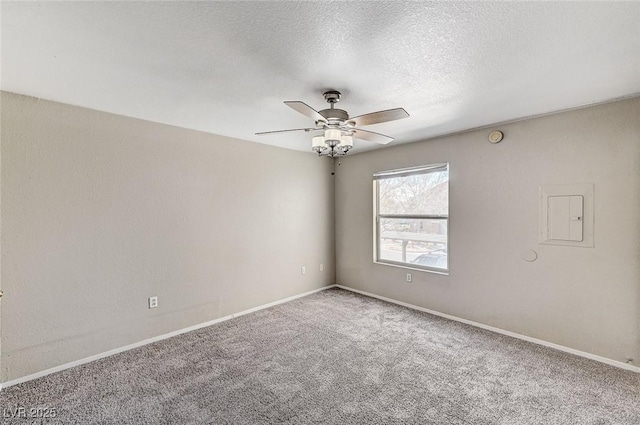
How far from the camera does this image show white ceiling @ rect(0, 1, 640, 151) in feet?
4.64

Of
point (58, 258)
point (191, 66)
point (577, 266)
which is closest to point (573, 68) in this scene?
point (577, 266)

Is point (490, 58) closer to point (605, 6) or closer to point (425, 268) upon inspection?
point (605, 6)

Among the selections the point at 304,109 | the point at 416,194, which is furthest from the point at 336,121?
the point at 416,194

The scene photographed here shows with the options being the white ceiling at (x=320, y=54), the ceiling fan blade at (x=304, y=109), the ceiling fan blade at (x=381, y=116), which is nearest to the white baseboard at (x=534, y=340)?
the white ceiling at (x=320, y=54)

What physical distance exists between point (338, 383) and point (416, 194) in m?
2.76

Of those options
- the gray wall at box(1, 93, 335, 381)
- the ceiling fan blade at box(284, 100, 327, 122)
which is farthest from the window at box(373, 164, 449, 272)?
the ceiling fan blade at box(284, 100, 327, 122)

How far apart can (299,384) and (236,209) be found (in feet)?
7.49

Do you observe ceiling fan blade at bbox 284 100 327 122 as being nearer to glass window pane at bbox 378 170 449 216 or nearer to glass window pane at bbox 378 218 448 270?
glass window pane at bbox 378 170 449 216

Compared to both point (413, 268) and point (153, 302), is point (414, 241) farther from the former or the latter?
point (153, 302)

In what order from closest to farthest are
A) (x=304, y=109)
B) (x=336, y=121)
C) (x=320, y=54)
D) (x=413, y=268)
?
1. (x=320, y=54)
2. (x=304, y=109)
3. (x=336, y=121)
4. (x=413, y=268)

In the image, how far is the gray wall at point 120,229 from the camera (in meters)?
2.37

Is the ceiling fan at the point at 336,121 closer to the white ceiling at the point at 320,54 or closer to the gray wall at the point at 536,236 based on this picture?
the white ceiling at the point at 320,54

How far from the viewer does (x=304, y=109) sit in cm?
197

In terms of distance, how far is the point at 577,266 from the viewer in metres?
2.74
